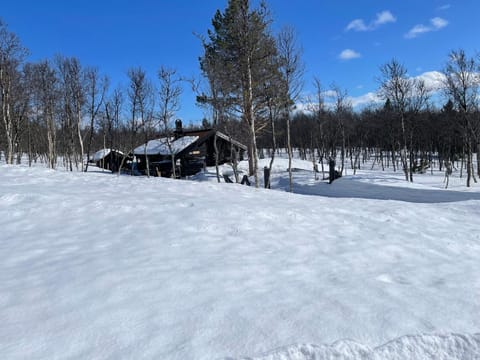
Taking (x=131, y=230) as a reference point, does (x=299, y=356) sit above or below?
below

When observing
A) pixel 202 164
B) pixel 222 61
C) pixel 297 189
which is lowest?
pixel 297 189

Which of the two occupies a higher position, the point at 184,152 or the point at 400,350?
the point at 184,152

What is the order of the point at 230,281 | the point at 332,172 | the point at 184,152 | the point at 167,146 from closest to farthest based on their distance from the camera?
the point at 230,281 < the point at 332,172 < the point at 184,152 < the point at 167,146

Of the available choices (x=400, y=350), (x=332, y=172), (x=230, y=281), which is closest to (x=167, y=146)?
(x=332, y=172)

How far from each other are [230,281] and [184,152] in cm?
2333

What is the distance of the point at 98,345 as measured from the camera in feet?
7.27

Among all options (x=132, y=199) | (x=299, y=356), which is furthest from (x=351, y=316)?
(x=132, y=199)

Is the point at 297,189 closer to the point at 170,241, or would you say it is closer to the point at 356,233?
the point at 356,233

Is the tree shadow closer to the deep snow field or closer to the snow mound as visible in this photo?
the deep snow field

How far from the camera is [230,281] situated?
332cm

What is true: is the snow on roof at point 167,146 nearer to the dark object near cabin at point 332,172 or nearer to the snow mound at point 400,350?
the dark object near cabin at point 332,172

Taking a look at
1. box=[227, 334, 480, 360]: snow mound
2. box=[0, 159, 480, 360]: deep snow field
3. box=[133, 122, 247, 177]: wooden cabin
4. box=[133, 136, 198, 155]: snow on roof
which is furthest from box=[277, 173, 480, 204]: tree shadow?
box=[227, 334, 480, 360]: snow mound

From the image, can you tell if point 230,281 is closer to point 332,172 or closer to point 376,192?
point 376,192

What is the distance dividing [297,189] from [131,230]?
16777 mm
